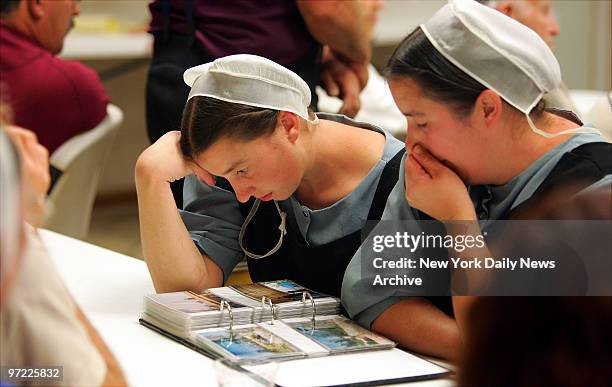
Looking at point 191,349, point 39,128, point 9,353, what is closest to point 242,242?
point 191,349

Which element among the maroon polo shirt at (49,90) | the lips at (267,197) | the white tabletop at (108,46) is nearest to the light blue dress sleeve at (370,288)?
the lips at (267,197)

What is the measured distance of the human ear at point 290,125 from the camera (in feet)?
6.59

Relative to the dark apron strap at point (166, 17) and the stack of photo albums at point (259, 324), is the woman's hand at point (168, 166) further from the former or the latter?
the dark apron strap at point (166, 17)

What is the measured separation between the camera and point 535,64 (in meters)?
1.63

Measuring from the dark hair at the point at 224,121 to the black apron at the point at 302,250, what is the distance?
23cm

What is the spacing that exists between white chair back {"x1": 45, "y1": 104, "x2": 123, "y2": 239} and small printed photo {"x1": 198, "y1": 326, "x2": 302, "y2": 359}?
1396mm

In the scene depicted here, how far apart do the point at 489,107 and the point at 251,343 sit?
568mm

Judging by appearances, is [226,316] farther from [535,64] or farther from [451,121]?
[535,64]

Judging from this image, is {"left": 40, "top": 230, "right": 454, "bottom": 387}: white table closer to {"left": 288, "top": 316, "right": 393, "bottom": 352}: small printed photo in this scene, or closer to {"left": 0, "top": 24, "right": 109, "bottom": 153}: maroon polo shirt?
{"left": 288, "top": 316, "right": 393, "bottom": 352}: small printed photo

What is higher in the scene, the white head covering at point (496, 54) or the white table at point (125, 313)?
the white head covering at point (496, 54)

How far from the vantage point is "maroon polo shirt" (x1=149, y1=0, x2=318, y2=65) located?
2.62m

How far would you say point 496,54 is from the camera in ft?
5.33

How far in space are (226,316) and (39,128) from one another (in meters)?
1.55

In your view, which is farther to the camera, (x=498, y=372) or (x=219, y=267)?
(x=219, y=267)
